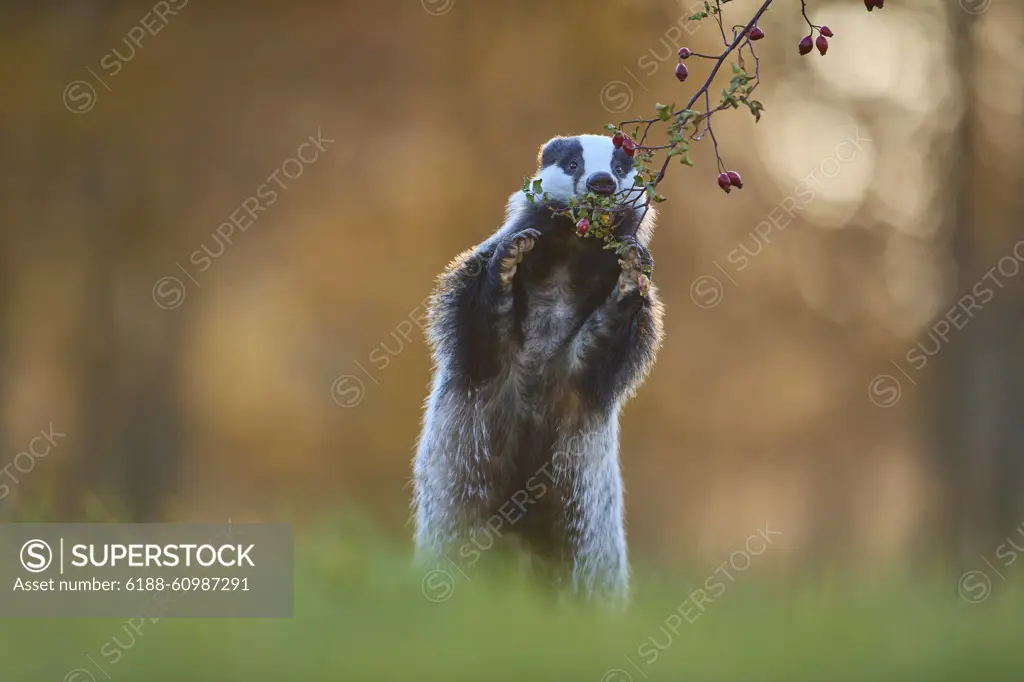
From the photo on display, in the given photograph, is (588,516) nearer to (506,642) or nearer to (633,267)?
(633,267)

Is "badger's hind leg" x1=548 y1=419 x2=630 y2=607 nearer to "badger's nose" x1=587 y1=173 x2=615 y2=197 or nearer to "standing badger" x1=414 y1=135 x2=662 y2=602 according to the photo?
"standing badger" x1=414 y1=135 x2=662 y2=602

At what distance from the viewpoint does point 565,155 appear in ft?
13.0

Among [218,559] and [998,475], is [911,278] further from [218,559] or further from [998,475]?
[218,559]

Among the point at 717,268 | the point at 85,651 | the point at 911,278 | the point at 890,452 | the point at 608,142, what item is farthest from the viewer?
the point at 890,452

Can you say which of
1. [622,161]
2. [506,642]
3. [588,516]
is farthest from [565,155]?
[506,642]

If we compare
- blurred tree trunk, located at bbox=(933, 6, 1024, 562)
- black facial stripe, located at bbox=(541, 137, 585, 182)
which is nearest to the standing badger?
black facial stripe, located at bbox=(541, 137, 585, 182)

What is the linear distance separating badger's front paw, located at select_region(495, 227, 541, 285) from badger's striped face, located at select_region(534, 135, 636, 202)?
413 millimetres

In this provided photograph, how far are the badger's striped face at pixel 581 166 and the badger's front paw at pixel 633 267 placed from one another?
0.44 m

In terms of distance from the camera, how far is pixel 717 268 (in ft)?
35.6

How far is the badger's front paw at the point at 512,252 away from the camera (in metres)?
3.48

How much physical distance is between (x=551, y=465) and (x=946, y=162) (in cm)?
692

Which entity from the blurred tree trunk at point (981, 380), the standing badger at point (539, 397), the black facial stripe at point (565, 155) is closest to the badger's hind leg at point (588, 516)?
the standing badger at point (539, 397)

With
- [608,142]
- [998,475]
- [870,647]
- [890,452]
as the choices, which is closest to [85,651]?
[870,647]

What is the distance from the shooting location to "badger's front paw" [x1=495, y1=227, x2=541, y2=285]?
3479 millimetres
